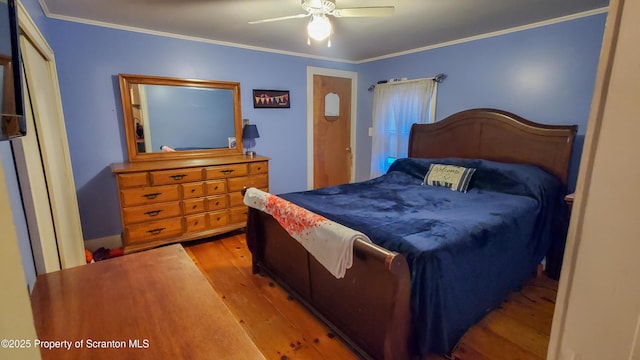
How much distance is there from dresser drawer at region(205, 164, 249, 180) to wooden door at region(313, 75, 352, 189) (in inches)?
54.0

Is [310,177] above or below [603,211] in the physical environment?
below

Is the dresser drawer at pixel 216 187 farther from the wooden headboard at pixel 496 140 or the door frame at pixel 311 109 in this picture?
the wooden headboard at pixel 496 140

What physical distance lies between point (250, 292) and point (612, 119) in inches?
93.8

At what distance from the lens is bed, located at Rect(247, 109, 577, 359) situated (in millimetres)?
1446

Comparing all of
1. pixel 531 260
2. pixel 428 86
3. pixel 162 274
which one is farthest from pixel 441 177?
pixel 162 274

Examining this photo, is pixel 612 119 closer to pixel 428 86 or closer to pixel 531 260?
pixel 531 260

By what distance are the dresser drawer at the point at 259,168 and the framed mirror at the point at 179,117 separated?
45cm

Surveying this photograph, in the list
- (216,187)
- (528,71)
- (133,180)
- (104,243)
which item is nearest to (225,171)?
(216,187)

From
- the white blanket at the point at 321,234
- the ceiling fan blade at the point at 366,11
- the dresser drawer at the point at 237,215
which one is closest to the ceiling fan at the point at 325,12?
the ceiling fan blade at the point at 366,11

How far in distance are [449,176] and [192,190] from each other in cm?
261

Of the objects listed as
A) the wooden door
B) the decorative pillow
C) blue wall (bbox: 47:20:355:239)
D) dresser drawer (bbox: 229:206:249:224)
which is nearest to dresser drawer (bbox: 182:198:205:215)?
dresser drawer (bbox: 229:206:249:224)

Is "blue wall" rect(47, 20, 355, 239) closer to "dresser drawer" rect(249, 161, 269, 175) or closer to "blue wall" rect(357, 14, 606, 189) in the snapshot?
"dresser drawer" rect(249, 161, 269, 175)

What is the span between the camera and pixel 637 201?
1.17ft

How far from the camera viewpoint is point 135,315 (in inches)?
34.9
